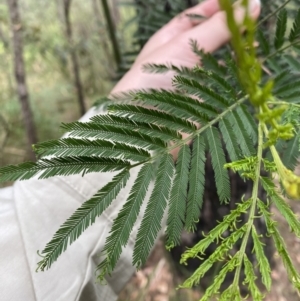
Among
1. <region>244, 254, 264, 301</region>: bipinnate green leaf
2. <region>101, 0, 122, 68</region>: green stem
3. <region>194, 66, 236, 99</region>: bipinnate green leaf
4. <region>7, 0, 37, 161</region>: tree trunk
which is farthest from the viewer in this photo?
<region>7, 0, 37, 161</region>: tree trunk

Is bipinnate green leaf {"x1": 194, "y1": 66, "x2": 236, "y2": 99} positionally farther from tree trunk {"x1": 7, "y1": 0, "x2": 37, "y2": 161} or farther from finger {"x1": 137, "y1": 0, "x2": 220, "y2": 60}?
tree trunk {"x1": 7, "y1": 0, "x2": 37, "y2": 161}

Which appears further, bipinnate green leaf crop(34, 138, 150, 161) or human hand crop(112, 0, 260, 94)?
human hand crop(112, 0, 260, 94)

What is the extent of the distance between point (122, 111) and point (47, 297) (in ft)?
1.68

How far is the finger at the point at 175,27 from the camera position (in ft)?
4.30

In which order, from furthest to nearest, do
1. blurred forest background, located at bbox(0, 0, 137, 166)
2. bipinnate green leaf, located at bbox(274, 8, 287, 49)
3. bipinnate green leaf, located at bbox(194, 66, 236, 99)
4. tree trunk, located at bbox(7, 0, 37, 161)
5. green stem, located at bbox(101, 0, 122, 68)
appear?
blurred forest background, located at bbox(0, 0, 137, 166), tree trunk, located at bbox(7, 0, 37, 161), green stem, located at bbox(101, 0, 122, 68), bipinnate green leaf, located at bbox(274, 8, 287, 49), bipinnate green leaf, located at bbox(194, 66, 236, 99)

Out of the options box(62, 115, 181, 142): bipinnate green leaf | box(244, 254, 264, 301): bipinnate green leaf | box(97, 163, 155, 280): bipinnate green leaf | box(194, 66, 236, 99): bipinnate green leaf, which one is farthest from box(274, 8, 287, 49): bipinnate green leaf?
box(244, 254, 264, 301): bipinnate green leaf

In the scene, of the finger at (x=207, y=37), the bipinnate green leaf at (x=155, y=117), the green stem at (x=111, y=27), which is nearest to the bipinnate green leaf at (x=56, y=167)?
the bipinnate green leaf at (x=155, y=117)

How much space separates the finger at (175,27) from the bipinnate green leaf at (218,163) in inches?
26.0

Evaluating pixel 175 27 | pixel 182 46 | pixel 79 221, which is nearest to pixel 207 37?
pixel 182 46

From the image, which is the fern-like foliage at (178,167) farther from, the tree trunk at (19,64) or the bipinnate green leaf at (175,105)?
the tree trunk at (19,64)

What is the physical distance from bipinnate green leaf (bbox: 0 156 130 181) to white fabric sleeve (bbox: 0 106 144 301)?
11.1 inches

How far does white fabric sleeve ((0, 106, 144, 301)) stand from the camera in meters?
0.87

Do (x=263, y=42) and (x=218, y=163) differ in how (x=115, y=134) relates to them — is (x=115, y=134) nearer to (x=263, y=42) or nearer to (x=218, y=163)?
(x=218, y=163)

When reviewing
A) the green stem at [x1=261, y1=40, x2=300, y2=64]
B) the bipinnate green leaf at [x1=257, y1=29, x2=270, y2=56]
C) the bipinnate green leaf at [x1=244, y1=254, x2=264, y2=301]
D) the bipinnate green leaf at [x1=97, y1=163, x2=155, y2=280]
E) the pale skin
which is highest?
the pale skin
